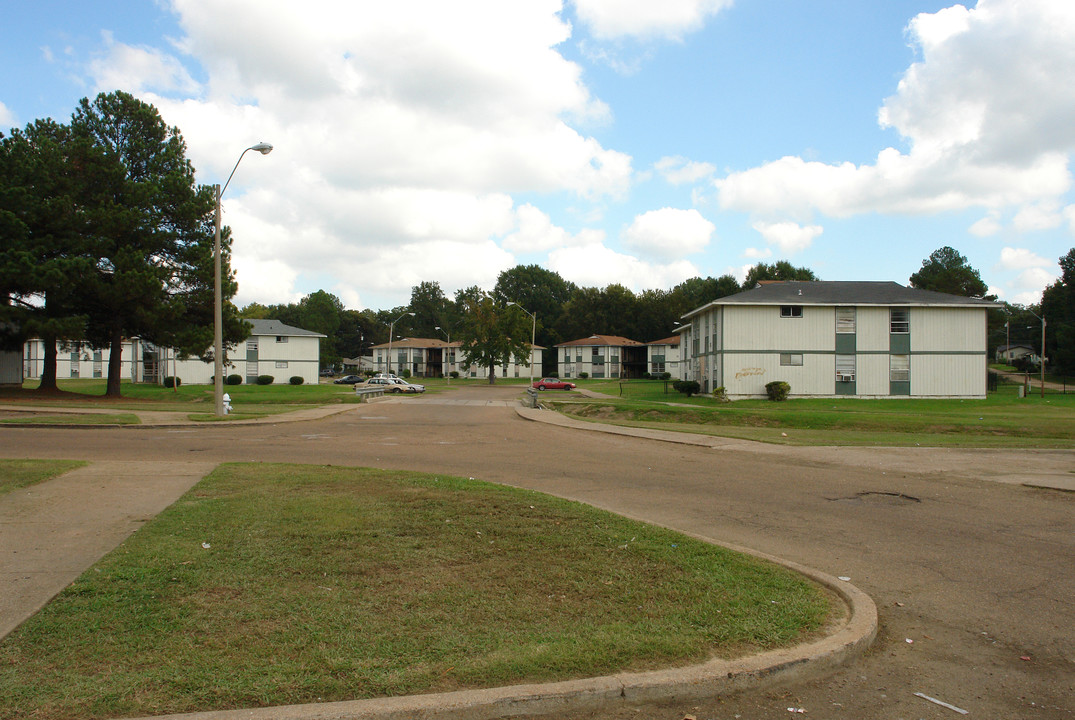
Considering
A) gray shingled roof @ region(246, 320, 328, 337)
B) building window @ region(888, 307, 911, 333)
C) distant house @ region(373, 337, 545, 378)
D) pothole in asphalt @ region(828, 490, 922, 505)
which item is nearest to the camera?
pothole in asphalt @ region(828, 490, 922, 505)

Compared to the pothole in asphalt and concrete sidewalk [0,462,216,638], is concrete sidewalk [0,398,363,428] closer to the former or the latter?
concrete sidewalk [0,462,216,638]

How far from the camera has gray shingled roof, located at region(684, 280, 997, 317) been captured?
44938 millimetres

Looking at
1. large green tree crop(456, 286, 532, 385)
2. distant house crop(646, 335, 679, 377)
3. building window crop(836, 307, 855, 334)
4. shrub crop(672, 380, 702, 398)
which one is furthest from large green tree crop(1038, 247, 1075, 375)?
large green tree crop(456, 286, 532, 385)

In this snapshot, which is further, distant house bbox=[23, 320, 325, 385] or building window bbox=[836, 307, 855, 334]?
distant house bbox=[23, 320, 325, 385]

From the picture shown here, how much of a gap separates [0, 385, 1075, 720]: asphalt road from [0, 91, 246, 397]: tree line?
15.4 m

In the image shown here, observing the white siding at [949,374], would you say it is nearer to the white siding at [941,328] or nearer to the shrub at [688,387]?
the white siding at [941,328]

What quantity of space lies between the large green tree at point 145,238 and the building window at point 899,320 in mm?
40027

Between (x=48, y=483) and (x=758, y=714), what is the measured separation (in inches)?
392

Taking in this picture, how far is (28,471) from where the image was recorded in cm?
1046

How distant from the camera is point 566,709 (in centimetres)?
388

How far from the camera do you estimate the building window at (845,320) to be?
45531 mm

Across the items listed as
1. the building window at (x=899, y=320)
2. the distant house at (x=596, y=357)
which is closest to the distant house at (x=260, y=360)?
the distant house at (x=596, y=357)

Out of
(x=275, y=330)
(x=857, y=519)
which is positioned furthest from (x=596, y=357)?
(x=857, y=519)

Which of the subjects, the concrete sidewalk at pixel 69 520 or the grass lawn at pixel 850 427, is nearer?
the concrete sidewalk at pixel 69 520
